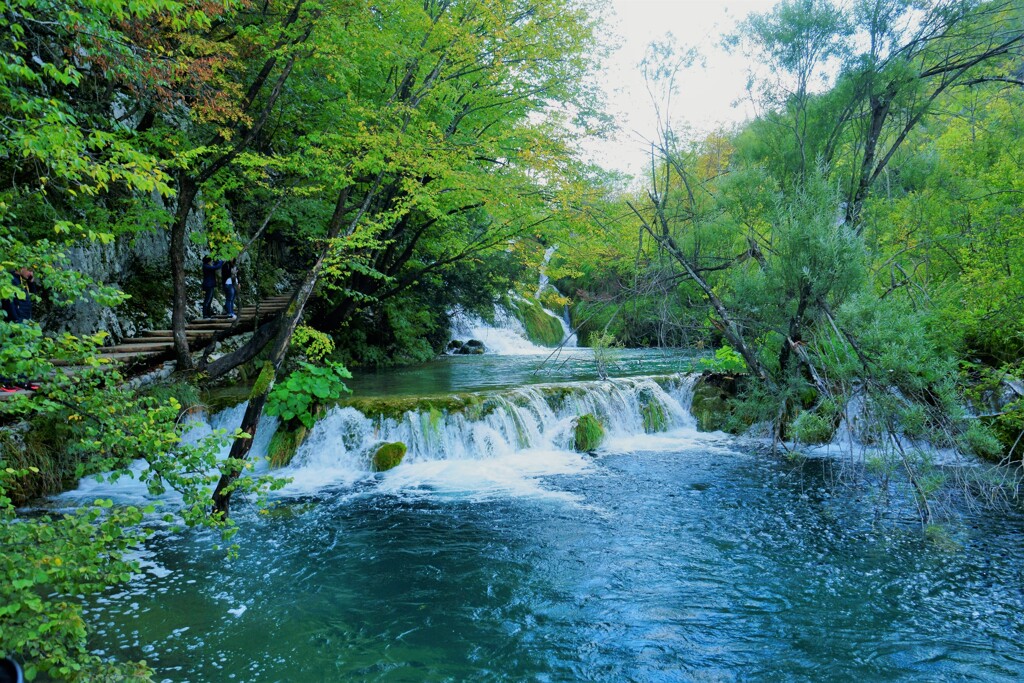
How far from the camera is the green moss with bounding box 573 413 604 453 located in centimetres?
1070

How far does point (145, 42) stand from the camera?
738cm

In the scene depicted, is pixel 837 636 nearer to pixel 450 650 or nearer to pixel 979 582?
pixel 979 582

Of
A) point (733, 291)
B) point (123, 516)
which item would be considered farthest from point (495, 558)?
point (733, 291)

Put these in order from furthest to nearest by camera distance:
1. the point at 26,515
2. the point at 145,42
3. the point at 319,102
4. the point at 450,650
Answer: the point at 319,102 < the point at 145,42 < the point at 26,515 < the point at 450,650

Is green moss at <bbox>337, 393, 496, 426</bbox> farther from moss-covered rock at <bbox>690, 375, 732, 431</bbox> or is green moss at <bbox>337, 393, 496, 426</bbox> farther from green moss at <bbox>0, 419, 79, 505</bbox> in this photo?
moss-covered rock at <bbox>690, 375, 732, 431</bbox>

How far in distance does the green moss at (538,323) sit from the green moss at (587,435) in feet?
40.1

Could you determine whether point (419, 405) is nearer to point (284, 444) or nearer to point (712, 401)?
point (284, 444)

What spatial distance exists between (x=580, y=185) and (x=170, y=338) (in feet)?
27.6

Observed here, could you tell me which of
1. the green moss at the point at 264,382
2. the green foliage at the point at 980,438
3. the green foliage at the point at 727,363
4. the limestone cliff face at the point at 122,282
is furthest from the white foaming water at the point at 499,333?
the green foliage at the point at 980,438

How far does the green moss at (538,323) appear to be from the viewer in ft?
77.7

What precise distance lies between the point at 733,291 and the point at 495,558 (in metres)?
6.47

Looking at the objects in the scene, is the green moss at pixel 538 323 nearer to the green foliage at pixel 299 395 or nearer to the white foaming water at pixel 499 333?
the white foaming water at pixel 499 333

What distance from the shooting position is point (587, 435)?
10750 millimetres

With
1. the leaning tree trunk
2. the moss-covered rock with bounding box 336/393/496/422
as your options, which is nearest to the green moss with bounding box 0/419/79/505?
the leaning tree trunk
